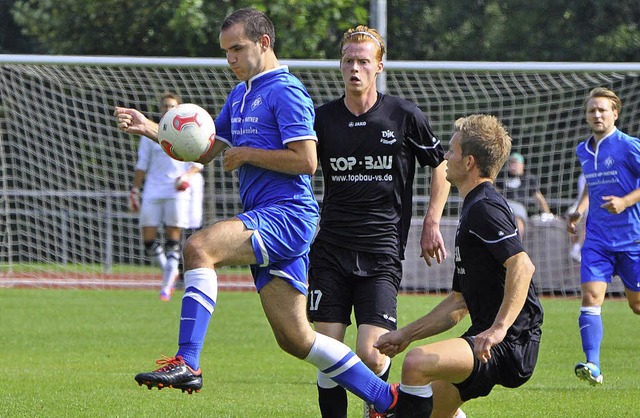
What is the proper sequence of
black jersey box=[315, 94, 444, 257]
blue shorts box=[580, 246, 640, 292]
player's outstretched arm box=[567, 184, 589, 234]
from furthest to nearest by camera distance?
player's outstretched arm box=[567, 184, 589, 234], blue shorts box=[580, 246, 640, 292], black jersey box=[315, 94, 444, 257]

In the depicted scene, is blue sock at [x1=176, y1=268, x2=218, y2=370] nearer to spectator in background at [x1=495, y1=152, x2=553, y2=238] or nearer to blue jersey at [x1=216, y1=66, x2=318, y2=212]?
blue jersey at [x1=216, y1=66, x2=318, y2=212]

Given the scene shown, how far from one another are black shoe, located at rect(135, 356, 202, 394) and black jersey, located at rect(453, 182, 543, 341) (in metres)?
1.35

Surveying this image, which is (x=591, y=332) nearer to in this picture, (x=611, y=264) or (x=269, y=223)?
(x=611, y=264)

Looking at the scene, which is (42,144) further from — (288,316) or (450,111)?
(288,316)

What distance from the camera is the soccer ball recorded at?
19.3 ft

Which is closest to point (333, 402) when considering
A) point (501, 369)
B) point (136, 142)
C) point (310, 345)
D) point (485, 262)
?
point (310, 345)

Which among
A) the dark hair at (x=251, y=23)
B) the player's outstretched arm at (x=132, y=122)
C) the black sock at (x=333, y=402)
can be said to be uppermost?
the dark hair at (x=251, y=23)

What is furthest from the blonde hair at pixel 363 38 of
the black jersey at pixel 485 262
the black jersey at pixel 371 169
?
the black jersey at pixel 485 262

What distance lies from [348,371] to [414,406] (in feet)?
1.76

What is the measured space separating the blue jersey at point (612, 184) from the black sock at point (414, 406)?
383 centimetres

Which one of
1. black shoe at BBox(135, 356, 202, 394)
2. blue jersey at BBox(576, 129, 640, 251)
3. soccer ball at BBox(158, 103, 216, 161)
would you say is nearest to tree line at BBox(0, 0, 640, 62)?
blue jersey at BBox(576, 129, 640, 251)

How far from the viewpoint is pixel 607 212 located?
346 inches

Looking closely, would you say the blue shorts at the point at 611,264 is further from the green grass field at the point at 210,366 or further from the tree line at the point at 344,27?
the tree line at the point at 344,27

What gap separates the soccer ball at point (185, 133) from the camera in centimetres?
588
